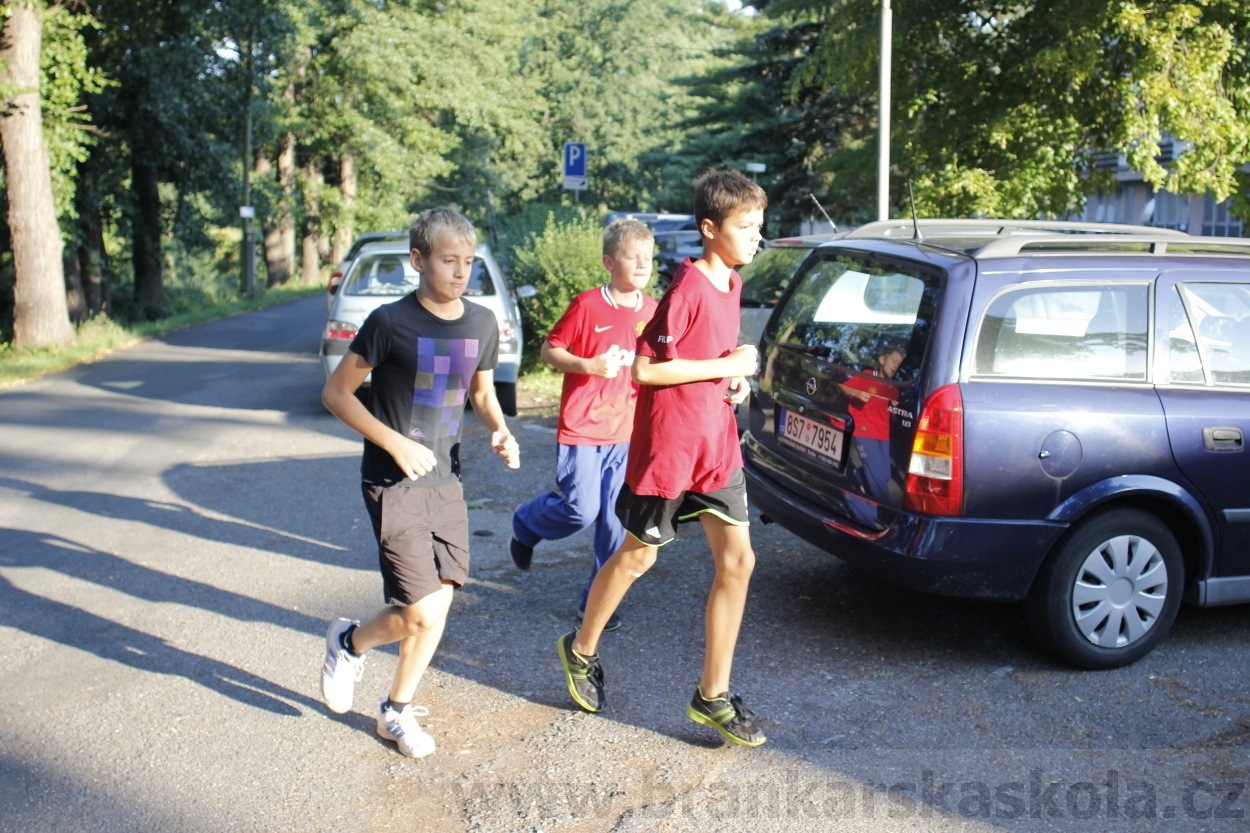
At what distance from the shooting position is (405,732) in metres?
3.90

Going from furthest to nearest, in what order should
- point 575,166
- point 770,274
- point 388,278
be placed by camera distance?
point 575,166
point 388,278
point 770,274

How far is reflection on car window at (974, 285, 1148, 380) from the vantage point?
4559mm

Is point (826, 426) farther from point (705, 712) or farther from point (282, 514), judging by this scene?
point (282, 514)

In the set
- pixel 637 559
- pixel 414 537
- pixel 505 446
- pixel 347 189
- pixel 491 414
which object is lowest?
pixel 637 559

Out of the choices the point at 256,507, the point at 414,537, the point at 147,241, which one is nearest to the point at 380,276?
the point at 256,507

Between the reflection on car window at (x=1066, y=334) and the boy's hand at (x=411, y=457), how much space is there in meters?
2.15

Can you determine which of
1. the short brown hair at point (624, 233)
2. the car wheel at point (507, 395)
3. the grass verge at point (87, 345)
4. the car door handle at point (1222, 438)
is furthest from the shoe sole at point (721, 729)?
the grass verge at point (87, 345)

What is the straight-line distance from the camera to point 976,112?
14.6 metres

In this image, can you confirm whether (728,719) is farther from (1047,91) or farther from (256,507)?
(1047,91)

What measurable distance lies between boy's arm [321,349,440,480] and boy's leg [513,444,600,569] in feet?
4.61

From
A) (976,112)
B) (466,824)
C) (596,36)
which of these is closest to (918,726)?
(466,824)

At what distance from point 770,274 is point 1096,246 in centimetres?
380

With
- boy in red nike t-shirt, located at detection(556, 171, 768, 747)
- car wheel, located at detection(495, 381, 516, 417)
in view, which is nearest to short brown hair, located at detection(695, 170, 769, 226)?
boy in red nike t-shirt, located at detection(556, 171, 768, 747)

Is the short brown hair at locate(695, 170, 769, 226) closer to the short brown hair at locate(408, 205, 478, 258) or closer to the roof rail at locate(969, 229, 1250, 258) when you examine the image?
the short brown hair at locate(408, 205, 478, 258)
